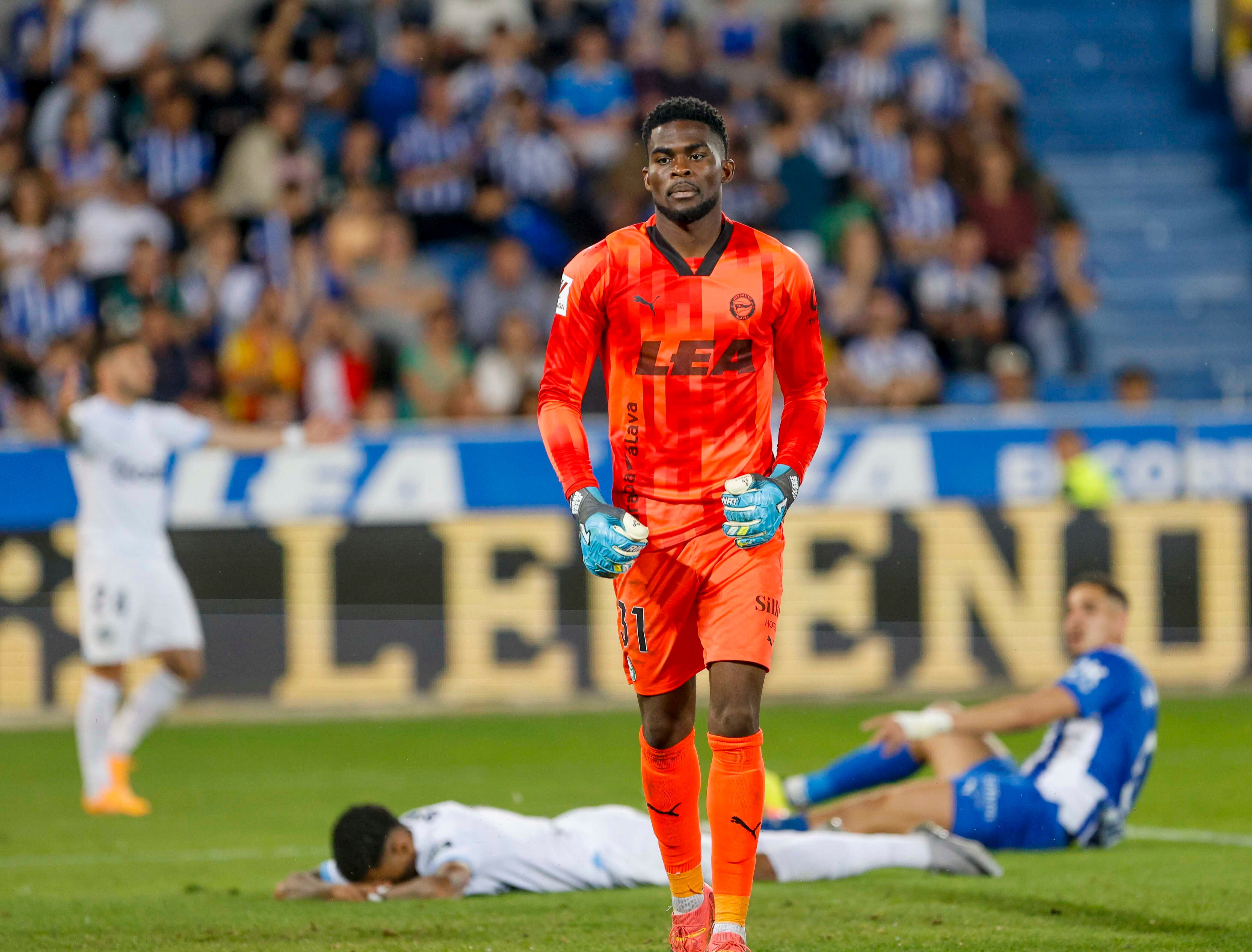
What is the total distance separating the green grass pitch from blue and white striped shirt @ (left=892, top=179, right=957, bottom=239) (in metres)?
5.05

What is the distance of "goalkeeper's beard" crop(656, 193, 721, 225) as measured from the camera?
4.99 m

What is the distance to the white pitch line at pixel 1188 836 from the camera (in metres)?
7.64

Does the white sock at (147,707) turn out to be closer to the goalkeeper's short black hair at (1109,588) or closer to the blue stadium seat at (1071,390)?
the goalkeeper's short black hair at (1109,588)

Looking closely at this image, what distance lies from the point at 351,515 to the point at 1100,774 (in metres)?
A: 6.62

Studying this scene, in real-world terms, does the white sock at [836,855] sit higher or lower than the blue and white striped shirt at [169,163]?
lower

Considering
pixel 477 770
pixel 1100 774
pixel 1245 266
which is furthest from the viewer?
pixel 1245 266

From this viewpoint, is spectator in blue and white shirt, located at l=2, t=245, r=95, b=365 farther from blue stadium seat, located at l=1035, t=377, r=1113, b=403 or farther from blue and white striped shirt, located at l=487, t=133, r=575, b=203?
blue stadium seat, located at l=1035, t=377, r=1113, b=403

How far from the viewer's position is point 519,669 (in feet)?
40.4

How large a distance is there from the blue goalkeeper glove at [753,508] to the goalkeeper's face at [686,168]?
30.4 inches

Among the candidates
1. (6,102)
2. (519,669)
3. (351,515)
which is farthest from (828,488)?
(6,102)

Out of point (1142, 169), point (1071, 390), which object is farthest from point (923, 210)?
point (1142, 169)

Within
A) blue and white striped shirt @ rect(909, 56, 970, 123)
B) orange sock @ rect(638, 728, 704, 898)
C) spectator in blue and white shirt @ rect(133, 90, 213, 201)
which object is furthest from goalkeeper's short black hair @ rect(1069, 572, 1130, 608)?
spectator in blue and white shirt @ rect(133, 90, 213, 201)

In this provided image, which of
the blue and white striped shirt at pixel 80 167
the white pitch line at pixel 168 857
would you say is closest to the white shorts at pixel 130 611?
the white pitch line at pixel 168 857

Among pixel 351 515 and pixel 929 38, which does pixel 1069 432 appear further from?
pixel 929 38
